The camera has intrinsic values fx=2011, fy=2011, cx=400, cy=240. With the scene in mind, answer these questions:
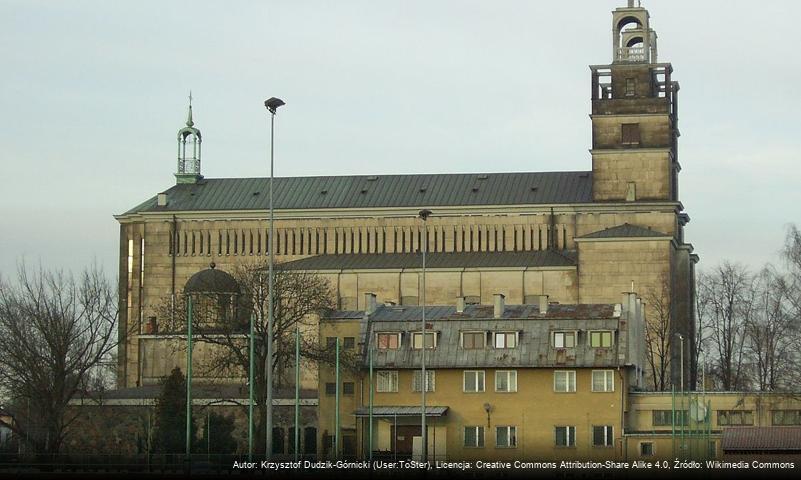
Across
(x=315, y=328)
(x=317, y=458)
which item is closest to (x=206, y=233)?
(x=315, y=328)

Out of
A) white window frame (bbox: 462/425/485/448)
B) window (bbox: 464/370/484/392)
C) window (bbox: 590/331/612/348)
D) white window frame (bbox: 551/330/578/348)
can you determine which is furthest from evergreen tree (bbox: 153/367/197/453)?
window (bbox: 590/331/612/348)

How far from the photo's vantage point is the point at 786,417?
106938 mm

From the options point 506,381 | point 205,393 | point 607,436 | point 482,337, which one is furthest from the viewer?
point 205,393

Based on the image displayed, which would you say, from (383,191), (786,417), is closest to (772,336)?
(786,417)

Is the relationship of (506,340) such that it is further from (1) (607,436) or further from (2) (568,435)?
(1) (607,436)

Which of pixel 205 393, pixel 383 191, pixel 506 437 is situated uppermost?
pixel 383 191

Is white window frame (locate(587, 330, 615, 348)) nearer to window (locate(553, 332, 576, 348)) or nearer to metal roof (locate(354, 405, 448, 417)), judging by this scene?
window (locate(553, 332, 576, 348))

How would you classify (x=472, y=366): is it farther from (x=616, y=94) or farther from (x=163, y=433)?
(x=616, y=94)

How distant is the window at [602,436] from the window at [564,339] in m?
4.77

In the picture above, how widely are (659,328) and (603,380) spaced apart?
36.1m

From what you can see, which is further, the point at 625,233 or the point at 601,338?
the point at 625,233

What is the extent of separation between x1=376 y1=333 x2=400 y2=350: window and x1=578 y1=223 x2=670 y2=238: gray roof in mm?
41171

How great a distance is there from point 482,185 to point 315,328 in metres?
33.6

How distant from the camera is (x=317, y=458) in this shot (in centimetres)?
8019
